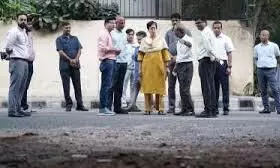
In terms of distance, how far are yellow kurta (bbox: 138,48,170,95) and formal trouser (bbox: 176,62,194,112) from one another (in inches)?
17.9

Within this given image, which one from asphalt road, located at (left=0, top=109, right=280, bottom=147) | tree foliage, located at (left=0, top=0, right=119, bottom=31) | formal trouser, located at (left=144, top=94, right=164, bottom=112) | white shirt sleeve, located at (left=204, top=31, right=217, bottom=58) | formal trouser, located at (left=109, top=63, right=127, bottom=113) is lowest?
asphalt road, located at (left=0, top=109, right=280, bottom=147)

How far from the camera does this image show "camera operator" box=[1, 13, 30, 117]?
12.9 meters

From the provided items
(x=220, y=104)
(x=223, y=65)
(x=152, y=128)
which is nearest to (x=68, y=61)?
(x=223, y=65)

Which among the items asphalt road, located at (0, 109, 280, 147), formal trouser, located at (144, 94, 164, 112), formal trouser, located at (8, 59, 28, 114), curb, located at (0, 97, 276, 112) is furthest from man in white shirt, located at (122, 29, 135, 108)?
asphalt road, located at (0, 109, 280, 147)

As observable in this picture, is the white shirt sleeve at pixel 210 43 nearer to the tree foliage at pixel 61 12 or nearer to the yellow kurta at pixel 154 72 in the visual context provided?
the yellow kurta at pixel 154 72

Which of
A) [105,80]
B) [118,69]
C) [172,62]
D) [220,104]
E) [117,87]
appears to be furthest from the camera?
[220,104]

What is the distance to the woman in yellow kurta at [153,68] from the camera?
1447 cm

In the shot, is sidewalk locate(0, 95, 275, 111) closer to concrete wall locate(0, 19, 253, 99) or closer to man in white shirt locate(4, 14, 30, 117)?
concrete wall locate(0, 19, 253, 99)

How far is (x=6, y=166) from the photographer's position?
6410 millimetres

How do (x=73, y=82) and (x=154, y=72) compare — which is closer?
(x=154, y=72)

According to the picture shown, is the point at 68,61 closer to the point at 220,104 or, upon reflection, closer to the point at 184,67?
the point at 184,67

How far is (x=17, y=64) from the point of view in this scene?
13.0m

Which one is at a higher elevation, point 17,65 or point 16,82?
point 17,65

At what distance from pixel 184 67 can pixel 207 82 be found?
3.93 ft
